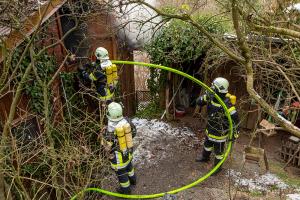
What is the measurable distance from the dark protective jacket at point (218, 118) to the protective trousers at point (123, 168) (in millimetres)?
2136

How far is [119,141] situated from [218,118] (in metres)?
2.47

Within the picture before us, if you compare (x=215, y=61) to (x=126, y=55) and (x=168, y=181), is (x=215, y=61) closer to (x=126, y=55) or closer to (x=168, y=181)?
(x=126, y=55)

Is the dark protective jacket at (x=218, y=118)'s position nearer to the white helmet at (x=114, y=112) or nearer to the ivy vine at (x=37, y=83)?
the white helmet at (x=114, y=112)

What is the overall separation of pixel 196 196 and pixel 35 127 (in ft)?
12.4

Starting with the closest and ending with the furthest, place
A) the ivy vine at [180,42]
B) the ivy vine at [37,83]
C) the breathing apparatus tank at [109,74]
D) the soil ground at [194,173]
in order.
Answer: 1. the ivy vine at [37,83]
2. the soil ground at [194,173]
3. the breathing apparatus tank at [109,74]
4. the ivy vine at [180,42]

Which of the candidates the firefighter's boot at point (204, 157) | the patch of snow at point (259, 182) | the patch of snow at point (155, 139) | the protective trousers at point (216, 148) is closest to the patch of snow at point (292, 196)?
the patch of snow at point (259, 182)

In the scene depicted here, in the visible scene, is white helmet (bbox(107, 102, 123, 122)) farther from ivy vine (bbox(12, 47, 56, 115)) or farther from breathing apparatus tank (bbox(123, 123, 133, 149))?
ivy vine (bbox(12, 47, 56, 115))

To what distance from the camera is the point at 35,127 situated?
6211 millimetres

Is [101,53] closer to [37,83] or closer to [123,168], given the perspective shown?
[37,83]

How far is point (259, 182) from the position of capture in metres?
6.85

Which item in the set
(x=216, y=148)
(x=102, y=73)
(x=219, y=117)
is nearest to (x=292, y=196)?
(x=216, y=148)

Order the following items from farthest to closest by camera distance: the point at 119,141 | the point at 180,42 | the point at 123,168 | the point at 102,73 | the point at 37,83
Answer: the point at 180,42
the point at 102,73
the point at 123,168
the point at 119,141
the point at 37,83

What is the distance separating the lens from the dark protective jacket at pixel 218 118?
6.78m

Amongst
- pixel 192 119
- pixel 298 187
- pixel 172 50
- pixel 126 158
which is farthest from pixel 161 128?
pixel 298 187
